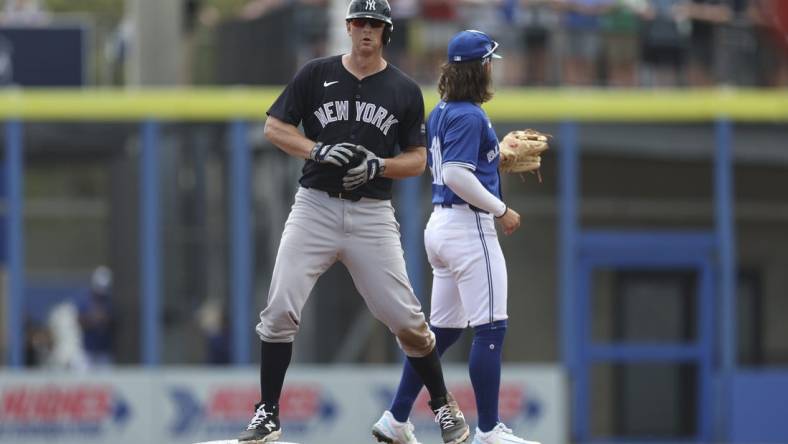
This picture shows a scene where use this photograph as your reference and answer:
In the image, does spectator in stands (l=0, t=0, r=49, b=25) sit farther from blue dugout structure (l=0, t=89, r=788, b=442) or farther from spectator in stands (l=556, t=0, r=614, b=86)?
spectator in stands (l=556, t=0, r=614, b=86)

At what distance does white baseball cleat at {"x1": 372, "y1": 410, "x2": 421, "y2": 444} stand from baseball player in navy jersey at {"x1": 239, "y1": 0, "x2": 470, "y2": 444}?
54cm

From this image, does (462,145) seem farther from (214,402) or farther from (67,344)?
(67,344)

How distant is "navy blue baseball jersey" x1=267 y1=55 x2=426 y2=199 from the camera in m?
8.34

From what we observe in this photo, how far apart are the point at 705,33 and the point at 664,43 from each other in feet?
1.86

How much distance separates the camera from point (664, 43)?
69.4 ft

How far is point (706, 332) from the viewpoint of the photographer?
20.5 m

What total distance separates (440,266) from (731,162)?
12164 mm

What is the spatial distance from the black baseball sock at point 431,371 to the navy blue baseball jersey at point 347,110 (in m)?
0.83

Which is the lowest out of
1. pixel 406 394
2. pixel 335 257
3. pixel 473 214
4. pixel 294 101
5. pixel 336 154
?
pixel 406 394

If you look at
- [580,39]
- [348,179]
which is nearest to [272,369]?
[348,179]

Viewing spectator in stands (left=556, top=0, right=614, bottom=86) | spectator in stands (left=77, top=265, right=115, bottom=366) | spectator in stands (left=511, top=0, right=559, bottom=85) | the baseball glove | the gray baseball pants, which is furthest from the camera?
spectator in stands (left=556, top=0, right=614, bottom=86)

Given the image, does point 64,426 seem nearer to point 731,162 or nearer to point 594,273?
point 594,273

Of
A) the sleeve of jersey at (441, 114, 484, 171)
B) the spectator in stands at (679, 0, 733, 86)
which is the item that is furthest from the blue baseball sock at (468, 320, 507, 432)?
the spectator in stands at (679, 0, 733, 86)

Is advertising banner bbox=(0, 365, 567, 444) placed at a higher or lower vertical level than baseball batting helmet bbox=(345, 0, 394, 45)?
lower
